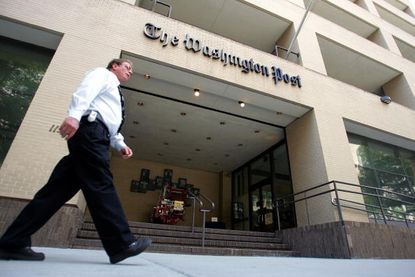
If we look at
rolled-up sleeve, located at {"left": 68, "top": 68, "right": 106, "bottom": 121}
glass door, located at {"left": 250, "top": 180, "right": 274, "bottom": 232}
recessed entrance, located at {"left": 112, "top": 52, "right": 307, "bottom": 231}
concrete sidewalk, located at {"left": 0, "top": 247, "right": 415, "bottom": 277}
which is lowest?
concrete sidewalk, located at {"left": 0, "top": 247, "right": 415, "bottom": 277}

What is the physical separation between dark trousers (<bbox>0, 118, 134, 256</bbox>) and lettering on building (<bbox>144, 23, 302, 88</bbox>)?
4.36 meters

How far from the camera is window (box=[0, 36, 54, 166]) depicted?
4.05 m

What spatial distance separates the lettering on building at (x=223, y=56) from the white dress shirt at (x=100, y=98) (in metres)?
4.03

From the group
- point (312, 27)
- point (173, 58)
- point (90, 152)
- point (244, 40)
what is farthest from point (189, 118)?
point (90, 152)

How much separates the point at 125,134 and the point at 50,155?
15.9 ft

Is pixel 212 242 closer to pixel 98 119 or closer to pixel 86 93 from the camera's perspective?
pixel 98 119

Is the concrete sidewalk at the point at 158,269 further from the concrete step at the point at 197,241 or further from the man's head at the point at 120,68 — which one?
the concrete step at the point at 197,241

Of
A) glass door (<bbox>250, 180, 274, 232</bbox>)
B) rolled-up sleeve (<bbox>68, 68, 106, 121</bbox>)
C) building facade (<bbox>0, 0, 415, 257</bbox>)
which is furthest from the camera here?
glass door (<bbox>250, 180, 274, 232</bbox>)

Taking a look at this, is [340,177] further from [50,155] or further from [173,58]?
[50,155]

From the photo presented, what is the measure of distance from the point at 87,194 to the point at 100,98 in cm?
63

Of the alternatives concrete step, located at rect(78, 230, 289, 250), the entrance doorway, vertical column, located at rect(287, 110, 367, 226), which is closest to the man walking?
concrete step, located at rect(78, 230, 289, 250)

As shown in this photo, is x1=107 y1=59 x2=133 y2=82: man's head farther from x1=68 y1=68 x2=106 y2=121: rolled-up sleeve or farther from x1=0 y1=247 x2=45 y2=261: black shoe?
x1=0 y1=247 x2=45 y2=261: black shoe

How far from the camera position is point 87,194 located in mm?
1435

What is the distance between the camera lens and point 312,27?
849 cm
